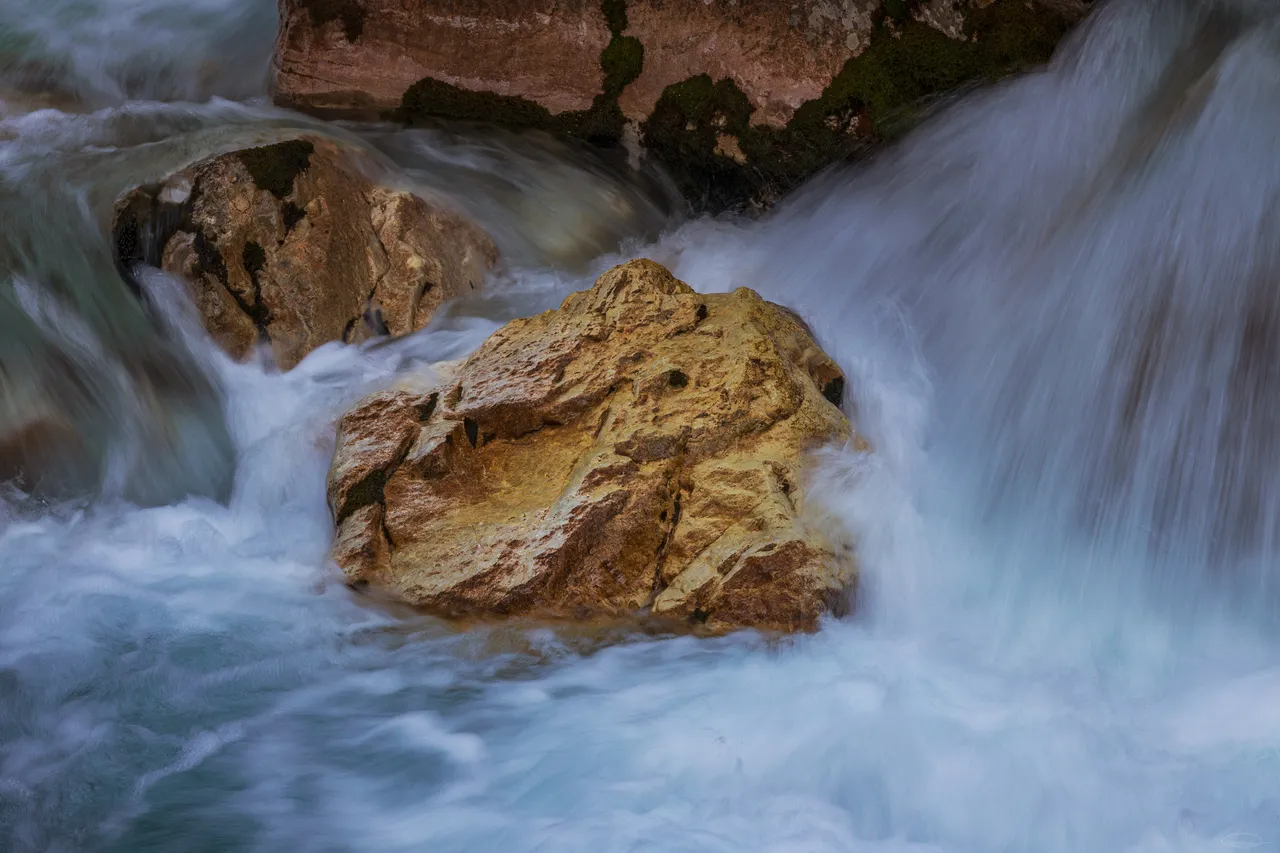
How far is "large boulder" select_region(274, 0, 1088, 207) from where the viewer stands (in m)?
7.46

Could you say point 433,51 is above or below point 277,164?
above

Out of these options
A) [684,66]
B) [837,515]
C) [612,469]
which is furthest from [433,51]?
[837,515]

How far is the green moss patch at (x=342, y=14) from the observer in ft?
26.5

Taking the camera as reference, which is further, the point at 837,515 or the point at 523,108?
the point at 523,108

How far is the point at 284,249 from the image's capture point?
6473 millimetres

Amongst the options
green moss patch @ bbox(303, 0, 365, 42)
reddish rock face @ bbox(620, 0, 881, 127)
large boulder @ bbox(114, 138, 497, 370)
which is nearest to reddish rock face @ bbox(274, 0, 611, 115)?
green moss patch @ bbox(303, 0, 365, 42)

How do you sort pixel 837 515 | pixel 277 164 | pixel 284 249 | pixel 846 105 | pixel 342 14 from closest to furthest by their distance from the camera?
1. pixel 837 515
2. pixel 284 249
3. pixel 277 164
4. pixel 846 105
5. pixel 342 14

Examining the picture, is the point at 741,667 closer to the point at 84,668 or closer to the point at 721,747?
the point at 721,747

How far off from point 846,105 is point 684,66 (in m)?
1.14

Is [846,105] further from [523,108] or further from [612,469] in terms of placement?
[612,469]

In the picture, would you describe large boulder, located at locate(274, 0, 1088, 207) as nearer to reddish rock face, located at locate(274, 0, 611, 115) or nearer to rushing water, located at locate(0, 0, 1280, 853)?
reddish rock face, located at locate(274, 0, 611, 115)

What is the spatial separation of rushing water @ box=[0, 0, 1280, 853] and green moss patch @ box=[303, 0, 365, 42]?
0.79 meters

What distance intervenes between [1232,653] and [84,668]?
14.5ft

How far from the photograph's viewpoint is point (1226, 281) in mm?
5293
